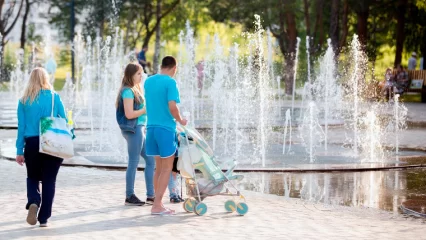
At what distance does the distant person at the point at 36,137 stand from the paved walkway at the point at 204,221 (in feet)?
0.67

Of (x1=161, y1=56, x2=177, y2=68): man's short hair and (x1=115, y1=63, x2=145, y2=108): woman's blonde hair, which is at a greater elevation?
(x1=161, y1=56, x2=177, y2=68): man's short hair

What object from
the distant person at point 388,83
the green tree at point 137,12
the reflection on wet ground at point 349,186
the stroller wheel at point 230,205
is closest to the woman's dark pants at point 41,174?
the stroller wheel at point 230,205

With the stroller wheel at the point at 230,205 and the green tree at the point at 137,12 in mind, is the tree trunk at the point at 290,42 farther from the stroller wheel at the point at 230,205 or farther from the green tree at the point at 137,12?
the stroller wheel at the point at 230,205

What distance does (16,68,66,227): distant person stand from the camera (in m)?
9.76

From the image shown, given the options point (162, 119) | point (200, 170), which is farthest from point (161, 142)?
point (200, 170)

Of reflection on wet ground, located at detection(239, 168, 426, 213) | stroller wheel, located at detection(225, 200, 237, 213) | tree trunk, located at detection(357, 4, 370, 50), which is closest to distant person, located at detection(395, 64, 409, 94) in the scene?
tree trunk, located at detection(357, 4, 370, 50)

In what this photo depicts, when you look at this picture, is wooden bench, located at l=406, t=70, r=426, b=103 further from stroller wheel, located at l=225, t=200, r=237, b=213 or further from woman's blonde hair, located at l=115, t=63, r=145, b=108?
stroller wheel, located at l=225, t=200, r=237, b=213

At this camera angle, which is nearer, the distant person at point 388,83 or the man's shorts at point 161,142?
the man's shorts at point 161,142

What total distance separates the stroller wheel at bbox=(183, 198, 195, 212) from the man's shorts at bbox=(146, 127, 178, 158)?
1.70 ft

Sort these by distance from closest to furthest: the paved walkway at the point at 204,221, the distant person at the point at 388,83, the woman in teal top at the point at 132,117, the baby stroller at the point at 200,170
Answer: the paved walkway at the point at 204,221, the baby stroller at the point at 200,170, the woman in teal top at the point at 132,117, the distant person at the point at 388,83

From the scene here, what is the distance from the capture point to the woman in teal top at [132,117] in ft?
36.2

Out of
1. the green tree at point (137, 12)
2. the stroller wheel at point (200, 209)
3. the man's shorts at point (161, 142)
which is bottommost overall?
the stroller wheel at point (200, 209)

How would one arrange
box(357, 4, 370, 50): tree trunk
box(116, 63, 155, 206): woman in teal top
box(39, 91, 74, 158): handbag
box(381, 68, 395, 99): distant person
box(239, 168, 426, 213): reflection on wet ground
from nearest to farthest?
box(39, 91, 74, 158): handbag, box(116, 63, 155, 206): woman in teal top, box(239, 168, 426, 213): reflection on wet ground, box(381, 68, 395, 99): distant person, box(357, 4, 370, 50): tree trunk

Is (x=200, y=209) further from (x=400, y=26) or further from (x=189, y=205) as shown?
(x=400, y=26)
